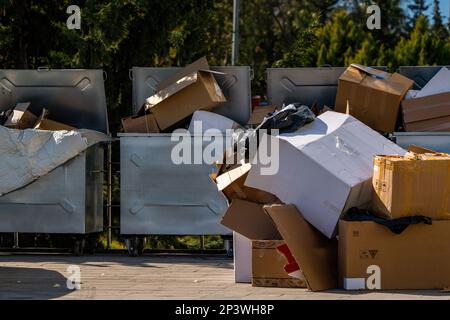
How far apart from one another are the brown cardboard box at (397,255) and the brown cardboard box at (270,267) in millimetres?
503

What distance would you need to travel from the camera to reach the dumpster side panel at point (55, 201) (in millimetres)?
11211

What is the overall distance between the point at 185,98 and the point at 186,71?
0.35m

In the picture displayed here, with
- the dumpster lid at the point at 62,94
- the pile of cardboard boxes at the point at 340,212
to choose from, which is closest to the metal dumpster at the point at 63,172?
the dumpster lid at the point at 62,94

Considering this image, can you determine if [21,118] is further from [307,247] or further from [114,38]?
[307,247]

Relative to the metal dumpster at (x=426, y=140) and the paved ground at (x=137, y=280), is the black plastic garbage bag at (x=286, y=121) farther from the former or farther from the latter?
the metal dumpster at (x=426, y=140)

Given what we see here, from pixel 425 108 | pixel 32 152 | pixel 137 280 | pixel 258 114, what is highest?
pixel 425 108

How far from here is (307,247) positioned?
839 cm

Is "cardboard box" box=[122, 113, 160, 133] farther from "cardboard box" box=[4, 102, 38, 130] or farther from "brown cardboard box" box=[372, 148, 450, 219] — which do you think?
"brown cardboard box" box=[372, 148, 450, 219]

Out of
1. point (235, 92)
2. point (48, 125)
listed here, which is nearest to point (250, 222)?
point (235, 92)

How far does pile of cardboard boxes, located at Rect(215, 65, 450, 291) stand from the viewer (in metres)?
8.30

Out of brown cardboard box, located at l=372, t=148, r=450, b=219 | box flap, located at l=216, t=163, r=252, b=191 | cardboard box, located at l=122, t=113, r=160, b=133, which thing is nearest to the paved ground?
brown cardboard box, located at l=372, t=148, r=450, b=219

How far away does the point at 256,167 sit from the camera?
875cm

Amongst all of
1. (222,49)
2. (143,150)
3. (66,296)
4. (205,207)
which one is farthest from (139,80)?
(222,49)

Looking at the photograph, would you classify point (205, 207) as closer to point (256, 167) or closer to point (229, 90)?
point (229, 90)
